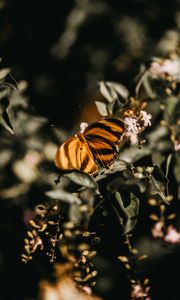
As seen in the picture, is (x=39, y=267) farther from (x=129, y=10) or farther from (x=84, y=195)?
(x=129, y=10)

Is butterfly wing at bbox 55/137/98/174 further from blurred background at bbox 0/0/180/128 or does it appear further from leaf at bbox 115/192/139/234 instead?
blurred background at bbox 0/0/180/128

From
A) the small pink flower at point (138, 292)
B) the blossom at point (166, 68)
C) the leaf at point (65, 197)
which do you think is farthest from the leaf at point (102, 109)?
the small pink flower at point (138, 292)

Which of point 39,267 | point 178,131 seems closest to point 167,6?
point 178,131

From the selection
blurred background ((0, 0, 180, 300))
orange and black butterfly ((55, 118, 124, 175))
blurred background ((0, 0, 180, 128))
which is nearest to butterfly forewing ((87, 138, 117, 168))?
orange and black butterfly ((55, 118, 124, 175))

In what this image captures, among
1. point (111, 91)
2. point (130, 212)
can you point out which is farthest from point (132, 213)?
point (111, 91)

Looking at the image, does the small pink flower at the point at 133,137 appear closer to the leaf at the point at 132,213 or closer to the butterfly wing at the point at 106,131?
the butterfly wing at the point at 106,131
